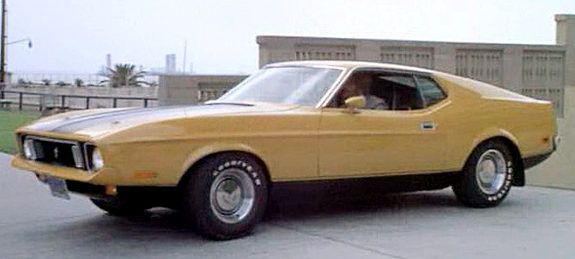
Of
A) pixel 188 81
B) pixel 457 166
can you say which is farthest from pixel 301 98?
pixel 188 81

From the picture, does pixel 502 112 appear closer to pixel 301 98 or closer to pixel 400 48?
pixel 301 98

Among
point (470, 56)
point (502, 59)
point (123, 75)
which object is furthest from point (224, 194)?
point (123, 75)

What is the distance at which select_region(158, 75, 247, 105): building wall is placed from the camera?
15.2 m

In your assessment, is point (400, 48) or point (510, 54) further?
point (510, 54)

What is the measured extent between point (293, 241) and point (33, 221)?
2.62 metres

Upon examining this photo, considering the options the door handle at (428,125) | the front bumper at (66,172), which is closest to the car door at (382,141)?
the door handle at (428,125)

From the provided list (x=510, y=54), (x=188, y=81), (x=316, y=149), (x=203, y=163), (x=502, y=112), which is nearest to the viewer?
(x=203, y=163)

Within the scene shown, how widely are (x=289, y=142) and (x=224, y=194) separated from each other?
710 millimetres

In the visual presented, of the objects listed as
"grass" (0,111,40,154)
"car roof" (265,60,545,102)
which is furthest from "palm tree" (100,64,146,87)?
"car roof" (265,60,545,102)

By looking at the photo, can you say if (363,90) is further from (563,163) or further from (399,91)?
(563,163)

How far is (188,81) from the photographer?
15.3 m

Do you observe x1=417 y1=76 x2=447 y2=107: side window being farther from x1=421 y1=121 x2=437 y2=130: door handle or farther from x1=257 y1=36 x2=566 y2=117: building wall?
x1=257 y1=36 x2=566 y2=117: building wall

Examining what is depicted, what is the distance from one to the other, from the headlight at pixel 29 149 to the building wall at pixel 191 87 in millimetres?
8019

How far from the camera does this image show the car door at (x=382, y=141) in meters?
7.23
